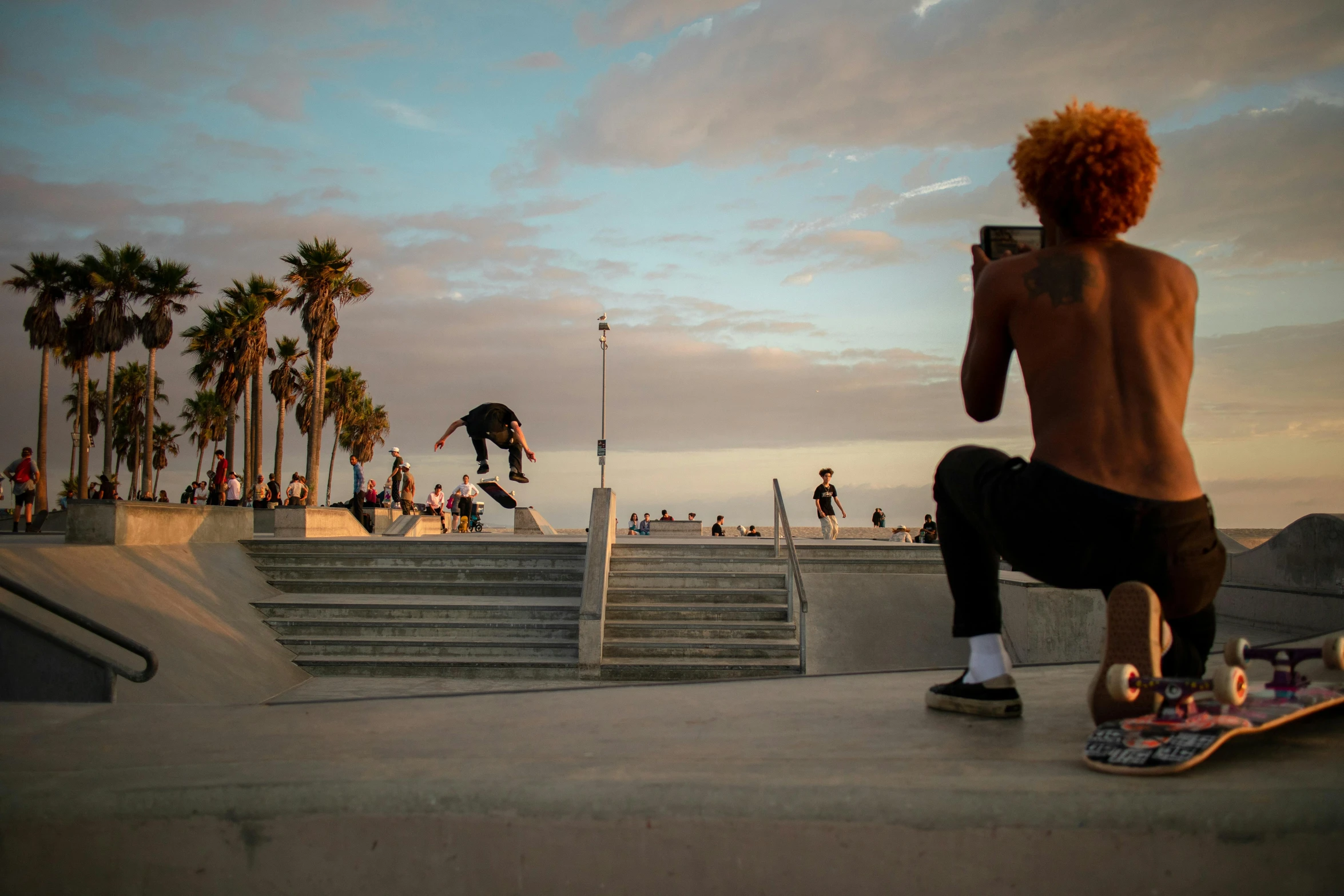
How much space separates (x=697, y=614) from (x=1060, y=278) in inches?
387

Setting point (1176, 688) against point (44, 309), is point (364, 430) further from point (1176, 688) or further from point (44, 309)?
point (1176, 688)

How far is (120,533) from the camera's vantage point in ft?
35.1

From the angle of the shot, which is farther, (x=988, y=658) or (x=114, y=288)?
(x=114, y=288)

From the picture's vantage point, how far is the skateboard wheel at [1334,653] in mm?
1882

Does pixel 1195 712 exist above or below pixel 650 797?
above

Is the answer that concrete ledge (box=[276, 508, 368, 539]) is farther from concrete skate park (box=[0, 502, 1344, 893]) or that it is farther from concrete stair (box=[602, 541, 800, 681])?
concrete skate park (box=[0, 502, 1344, 893])

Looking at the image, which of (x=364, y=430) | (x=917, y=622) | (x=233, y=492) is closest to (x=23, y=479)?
(x=233, y=492)

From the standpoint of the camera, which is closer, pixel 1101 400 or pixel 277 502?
pixel 1101 400

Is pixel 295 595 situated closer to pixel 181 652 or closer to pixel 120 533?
pixel 120 533

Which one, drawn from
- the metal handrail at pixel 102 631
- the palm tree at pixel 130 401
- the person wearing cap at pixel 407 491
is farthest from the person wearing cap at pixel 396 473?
the palm tree at pixel 130 401

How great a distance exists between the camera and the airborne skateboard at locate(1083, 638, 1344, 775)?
1.68 metres

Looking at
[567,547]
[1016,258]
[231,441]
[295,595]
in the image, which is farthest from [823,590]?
[231,441]

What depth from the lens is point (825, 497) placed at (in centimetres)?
2108

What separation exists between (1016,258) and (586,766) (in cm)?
162
